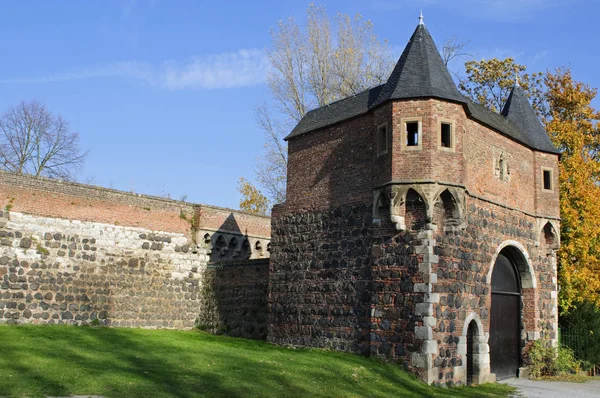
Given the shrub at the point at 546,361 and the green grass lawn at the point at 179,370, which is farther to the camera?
the shrub at the point at 546,361

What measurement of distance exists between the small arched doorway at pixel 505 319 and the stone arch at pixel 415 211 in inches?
165

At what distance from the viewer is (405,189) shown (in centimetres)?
1644

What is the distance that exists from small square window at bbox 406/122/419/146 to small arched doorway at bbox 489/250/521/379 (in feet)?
16.5

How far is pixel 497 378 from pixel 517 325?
7.07 ft

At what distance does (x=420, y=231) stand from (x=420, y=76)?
13.8 feet

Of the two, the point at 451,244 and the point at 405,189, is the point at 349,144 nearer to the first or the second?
the point at 405,189

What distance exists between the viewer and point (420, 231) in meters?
16.3

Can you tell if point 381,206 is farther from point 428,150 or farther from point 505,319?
point 505,319

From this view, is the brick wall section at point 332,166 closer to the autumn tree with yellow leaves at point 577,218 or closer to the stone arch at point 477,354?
the stone arch at point 477,354

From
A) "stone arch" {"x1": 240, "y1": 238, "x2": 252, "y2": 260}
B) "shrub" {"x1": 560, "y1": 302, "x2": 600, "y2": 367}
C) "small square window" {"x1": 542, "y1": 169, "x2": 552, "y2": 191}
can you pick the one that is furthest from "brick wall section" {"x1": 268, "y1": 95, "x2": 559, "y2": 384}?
"stone arch" {"x1": 240, "y1": 238, "x2": 252, "y2": 260}

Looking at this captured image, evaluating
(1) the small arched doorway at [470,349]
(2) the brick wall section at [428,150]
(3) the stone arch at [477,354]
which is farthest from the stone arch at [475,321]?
(2) the brick wall section at [428,150]

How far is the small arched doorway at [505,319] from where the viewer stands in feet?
62.5

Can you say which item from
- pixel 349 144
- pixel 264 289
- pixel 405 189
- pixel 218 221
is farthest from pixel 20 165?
pixel 405 189

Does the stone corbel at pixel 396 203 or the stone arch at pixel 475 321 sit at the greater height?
the stone corbel at pixel 396 203
